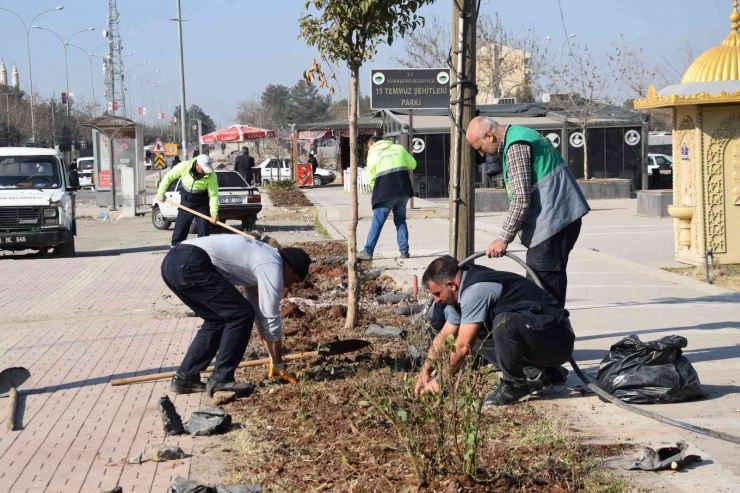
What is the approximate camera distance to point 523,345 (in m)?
5.93

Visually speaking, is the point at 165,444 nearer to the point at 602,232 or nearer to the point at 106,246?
the point at 602,232

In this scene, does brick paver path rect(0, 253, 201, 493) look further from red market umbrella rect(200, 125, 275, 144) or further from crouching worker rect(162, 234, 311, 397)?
red market umbrella rect(200, 125, 275, 144)

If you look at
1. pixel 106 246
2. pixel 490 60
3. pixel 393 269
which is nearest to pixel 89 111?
pixel 490 60

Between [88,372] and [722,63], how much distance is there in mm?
9723

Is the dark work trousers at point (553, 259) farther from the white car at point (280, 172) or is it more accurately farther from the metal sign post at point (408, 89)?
the white car at point (280, 172)

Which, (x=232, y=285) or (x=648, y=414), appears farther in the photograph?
(x=232, y=285)

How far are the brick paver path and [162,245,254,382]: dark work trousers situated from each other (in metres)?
0.42

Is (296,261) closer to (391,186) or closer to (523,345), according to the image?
(523,345)

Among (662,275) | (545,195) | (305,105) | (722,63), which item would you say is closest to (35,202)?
(662,275)

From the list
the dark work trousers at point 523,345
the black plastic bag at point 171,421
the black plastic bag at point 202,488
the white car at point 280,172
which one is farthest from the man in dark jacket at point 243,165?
the black plastic bag at point 202,488

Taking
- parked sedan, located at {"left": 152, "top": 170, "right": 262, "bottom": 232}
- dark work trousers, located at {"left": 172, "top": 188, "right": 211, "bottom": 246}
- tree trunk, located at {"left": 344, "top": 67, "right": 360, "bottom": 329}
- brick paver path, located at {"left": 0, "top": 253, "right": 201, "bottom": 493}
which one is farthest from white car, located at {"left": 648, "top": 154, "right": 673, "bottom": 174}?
tree trunk, located at {"left": 344, "top": 67, "right": 360, "bottom": 329}

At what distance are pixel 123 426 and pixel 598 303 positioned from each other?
5794 mm

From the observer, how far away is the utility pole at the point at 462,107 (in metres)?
7.60

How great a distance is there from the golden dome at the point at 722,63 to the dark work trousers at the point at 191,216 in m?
7.01
